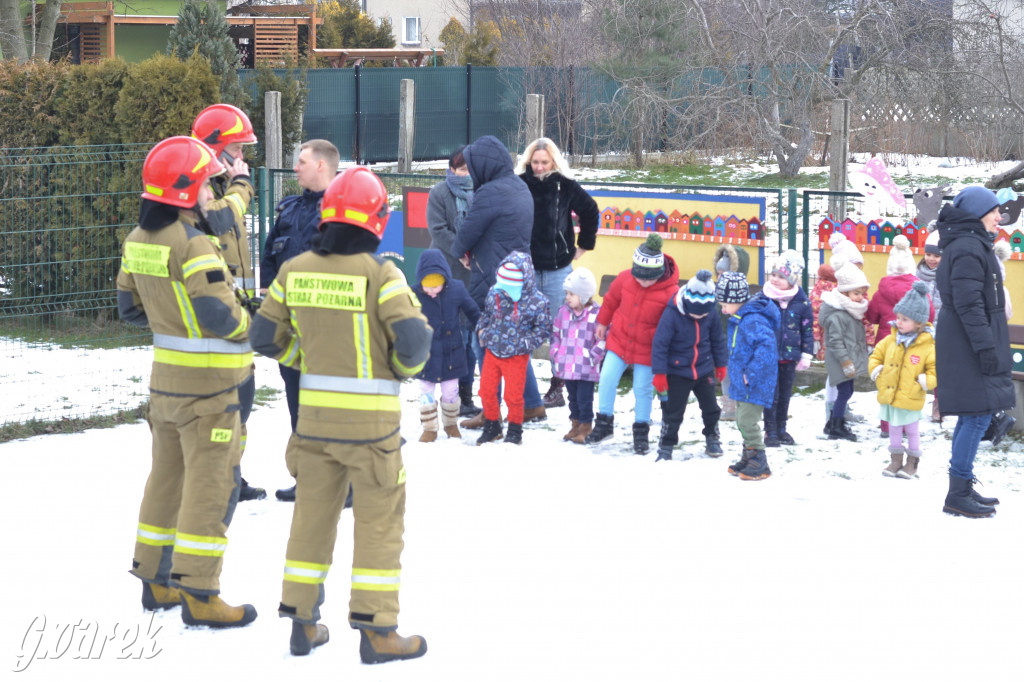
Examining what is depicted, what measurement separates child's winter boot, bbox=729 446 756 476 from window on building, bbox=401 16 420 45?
43211mm

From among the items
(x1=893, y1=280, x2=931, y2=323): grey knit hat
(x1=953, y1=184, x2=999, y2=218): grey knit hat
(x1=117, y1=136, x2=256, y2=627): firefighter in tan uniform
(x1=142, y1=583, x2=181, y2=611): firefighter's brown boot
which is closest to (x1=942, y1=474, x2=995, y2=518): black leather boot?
(x1=893, y1=280, x2=931, y2=323): grey knit hat

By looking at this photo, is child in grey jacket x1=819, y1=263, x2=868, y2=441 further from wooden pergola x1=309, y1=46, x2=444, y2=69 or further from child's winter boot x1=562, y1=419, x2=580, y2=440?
wooden pergola x1=309, y1=46, x2=444, y2=69

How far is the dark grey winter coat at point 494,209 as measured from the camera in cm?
828

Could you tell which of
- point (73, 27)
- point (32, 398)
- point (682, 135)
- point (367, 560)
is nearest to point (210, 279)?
point (367, 560)

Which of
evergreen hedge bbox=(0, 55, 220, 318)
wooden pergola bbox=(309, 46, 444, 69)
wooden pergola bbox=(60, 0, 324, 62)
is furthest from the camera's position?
wooden pergola bbox=(309, 46, 444, 69)

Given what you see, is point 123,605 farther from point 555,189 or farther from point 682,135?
point 682,135

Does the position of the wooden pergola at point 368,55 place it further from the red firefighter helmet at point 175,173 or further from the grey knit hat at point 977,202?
the red firefighter helmet at point 175,173

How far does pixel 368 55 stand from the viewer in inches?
1335

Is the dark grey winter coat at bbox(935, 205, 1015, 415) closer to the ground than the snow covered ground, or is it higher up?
higher up

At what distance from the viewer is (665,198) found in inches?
390

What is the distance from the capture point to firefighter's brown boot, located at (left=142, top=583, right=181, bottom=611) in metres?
5.24

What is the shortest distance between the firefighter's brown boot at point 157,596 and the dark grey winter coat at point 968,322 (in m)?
4.13

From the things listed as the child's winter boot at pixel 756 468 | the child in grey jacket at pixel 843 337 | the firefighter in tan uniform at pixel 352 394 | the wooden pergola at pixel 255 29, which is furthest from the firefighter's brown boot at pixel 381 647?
the wooden pergola at pixel 255 29

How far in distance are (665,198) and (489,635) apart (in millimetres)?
5638
